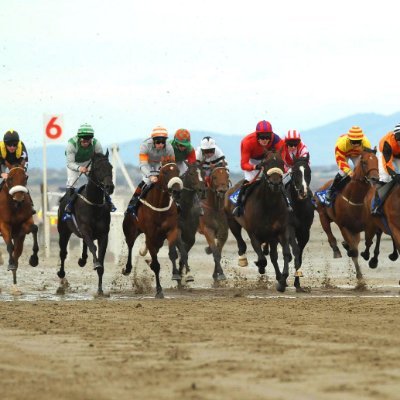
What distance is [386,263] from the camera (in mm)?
25141

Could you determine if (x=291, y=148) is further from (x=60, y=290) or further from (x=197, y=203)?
(x=60, y=290)

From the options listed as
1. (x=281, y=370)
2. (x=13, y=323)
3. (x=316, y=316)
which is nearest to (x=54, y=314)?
(x=13, y=323)

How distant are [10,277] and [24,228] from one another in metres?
3.97

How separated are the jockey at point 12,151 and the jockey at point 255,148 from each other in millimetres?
3133

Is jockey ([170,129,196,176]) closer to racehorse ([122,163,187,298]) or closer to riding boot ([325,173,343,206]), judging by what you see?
racehorse ([122,163,187,298])

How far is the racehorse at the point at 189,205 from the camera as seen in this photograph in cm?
1766

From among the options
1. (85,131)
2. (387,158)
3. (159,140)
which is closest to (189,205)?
(159,140)

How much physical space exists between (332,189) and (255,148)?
2.02m

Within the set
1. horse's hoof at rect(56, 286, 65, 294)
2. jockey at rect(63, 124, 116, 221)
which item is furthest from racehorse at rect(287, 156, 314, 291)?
horse's hoof at rect(56, 286, 65, 294)

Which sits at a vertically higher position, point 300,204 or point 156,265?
point 300,204

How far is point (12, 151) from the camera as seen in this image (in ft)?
59.3

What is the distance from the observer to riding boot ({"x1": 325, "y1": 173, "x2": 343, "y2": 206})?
62.2ft

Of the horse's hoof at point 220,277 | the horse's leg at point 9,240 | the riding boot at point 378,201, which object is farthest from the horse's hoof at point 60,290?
the riding boot at point 378,201

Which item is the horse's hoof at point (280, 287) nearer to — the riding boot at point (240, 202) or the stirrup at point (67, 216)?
the riding boot at point (240, 202)
